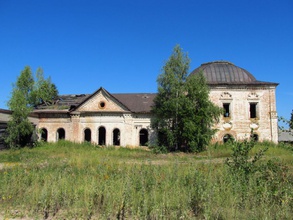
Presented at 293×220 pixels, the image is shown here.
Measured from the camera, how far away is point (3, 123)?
1945 cm

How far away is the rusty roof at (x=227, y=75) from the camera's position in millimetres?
23087

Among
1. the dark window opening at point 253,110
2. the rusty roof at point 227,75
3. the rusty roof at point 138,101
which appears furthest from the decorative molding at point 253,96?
the rusty roof at point 138,101

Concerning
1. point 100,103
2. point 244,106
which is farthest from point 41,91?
point 244,106

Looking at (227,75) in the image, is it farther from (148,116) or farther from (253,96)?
(148,116)

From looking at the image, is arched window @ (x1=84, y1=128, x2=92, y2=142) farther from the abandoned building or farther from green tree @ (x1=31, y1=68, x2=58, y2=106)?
green tree @ (x1=31, y1=68, x2=58, y2=106)

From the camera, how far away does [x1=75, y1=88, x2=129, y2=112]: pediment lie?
22781mm

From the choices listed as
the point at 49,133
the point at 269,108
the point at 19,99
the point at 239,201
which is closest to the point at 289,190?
the point at 239,201

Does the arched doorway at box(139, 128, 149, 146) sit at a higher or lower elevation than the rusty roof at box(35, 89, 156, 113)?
lower

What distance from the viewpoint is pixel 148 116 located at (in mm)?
22875

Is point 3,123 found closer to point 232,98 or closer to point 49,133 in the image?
point 49,133

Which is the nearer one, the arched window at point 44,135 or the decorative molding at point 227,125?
the decorative molding at point 227,125

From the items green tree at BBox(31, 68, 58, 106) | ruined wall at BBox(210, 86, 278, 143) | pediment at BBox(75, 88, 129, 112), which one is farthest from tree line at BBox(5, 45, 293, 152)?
green tree at BBox(31, 68, 58, 106)

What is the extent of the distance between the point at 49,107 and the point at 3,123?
632 cm

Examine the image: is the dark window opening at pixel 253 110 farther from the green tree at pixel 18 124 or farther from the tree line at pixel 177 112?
the green tree at pixel 18 124
